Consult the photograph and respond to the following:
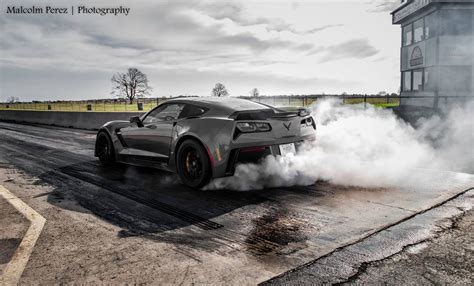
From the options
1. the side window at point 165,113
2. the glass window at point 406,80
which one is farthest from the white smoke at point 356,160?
the glass window at point 406,80

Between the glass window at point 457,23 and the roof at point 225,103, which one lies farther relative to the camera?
the glass window at point 457,23

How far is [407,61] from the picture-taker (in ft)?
107

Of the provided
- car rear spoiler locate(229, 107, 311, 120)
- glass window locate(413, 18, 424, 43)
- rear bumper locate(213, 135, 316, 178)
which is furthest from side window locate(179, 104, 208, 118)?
glass window locate(413, 18, 424, 43)

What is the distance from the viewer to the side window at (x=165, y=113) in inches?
240

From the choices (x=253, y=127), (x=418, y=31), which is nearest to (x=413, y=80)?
(x=418, y=31)

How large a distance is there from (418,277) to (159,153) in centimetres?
431

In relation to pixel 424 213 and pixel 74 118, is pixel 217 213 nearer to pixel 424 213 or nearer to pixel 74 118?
pixel 424 213

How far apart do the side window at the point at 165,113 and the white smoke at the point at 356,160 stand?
1.29 m

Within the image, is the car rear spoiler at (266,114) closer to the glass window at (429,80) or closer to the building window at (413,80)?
the glass window at (429,80)

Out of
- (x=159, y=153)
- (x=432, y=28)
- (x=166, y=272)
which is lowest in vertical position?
(x=166, y=272)

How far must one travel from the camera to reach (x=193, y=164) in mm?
5621

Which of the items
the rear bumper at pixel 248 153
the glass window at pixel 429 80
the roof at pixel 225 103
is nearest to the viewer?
the rear bumper at pixel 248 153

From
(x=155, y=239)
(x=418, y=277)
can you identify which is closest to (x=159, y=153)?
(x=155, y=239)

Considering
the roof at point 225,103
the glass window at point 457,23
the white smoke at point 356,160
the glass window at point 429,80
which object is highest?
the glass window at point 457,23
